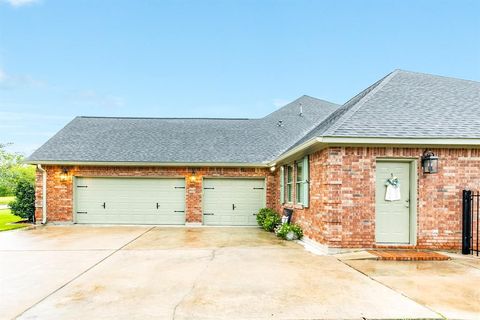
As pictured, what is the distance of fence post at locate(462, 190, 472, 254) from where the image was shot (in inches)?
287

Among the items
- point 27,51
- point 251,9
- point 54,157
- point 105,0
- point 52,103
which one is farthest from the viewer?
point 52,103

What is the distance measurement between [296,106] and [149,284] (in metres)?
14.4

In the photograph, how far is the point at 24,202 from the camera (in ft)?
45.7

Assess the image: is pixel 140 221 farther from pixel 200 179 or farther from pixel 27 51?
pixel 27 51

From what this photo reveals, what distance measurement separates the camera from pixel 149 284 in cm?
499

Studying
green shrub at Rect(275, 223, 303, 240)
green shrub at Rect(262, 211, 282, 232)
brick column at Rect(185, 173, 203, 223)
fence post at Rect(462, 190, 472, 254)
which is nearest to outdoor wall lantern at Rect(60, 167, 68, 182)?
brick column at Rect(185, 173, 203, 223)

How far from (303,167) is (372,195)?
7.40ft

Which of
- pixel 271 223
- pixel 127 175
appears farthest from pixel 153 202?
pixel 271 223

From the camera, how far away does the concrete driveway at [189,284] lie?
385cm

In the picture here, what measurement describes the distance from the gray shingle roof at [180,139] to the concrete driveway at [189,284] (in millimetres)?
4893

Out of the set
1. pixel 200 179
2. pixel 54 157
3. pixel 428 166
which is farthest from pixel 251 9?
pixel 428 166

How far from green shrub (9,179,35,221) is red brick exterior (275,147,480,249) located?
485 inches

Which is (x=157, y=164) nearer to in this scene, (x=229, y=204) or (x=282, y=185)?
(x=229, y=204)

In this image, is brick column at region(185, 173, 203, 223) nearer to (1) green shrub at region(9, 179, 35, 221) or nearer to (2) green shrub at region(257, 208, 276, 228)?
(2) green shrub at region(257, 208, 276, 228)
